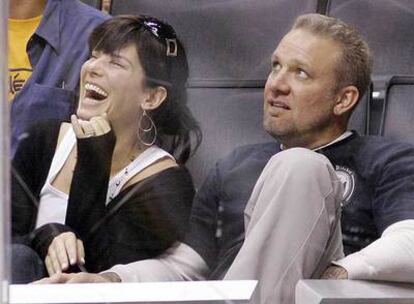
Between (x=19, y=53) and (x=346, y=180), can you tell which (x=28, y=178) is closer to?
(x=19, y=53)

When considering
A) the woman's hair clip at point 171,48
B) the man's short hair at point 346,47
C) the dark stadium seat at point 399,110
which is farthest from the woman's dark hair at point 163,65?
the dark stadium seat at point 399,110

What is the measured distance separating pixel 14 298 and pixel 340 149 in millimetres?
565

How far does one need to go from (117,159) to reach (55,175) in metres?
0.10

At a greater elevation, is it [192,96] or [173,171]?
[192,96]

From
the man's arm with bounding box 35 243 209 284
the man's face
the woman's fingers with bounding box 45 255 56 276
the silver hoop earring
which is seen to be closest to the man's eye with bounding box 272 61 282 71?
the man's face

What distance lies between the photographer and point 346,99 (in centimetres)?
138

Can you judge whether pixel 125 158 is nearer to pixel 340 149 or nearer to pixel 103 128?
pixel 103 128

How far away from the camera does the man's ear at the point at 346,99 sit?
1.38 metres

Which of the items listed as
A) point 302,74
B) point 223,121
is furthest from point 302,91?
point 223,121

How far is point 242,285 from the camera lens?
130 centimetres

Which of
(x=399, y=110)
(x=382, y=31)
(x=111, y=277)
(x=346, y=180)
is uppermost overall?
(x=382, y=31)

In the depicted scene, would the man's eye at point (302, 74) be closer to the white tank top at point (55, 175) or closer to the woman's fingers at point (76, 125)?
the white tank top at point (55, 175)

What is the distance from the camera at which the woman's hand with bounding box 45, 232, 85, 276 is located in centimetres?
135

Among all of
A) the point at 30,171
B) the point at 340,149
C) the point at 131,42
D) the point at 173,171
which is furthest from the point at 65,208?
the point at 340,149
